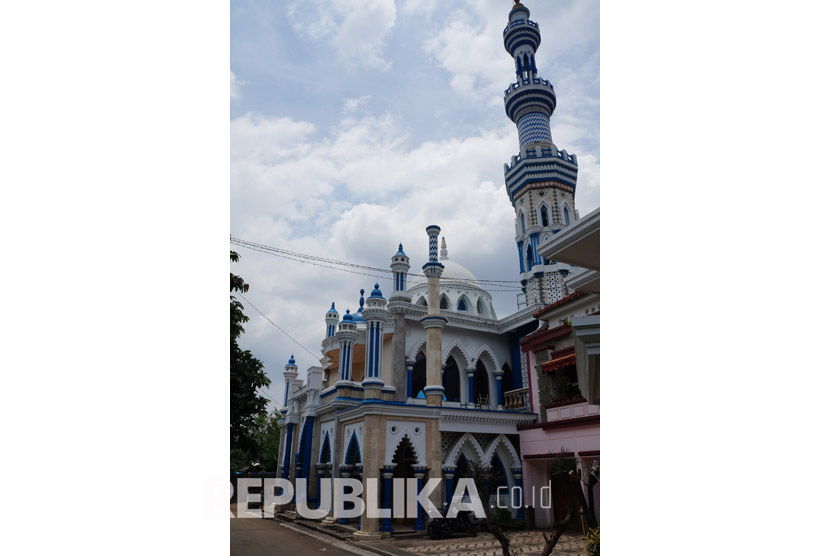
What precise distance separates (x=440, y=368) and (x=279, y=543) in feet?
16.5

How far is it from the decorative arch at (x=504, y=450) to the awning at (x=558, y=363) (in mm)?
2050

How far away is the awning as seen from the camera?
1140 cm

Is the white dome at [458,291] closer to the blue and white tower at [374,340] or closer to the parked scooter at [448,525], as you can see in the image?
the blue and white tower at [374,340]

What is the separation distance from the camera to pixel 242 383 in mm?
7391

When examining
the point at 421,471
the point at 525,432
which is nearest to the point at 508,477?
the point at 525,432

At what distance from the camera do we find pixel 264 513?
16.0 metres

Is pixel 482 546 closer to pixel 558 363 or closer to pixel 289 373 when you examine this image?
pixel 558 363

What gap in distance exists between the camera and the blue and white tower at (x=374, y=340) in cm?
1232

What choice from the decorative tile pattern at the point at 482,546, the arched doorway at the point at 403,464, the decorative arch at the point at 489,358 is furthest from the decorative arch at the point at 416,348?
the decorative tile pattern at the point at 482,546

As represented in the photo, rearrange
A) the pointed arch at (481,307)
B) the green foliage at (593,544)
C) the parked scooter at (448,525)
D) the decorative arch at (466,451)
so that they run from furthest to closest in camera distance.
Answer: the pointed arch at (481,307) → the decorative arch at (466,451) → the parked scooter at (448,525) → the green foliage at (593,544)

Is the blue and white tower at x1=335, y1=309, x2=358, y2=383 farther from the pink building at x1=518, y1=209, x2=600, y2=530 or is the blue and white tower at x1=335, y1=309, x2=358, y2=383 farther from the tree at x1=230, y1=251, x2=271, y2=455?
the tree at x1=230, y1=251, x2=271, y2=455

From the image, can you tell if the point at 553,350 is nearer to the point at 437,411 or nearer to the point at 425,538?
the point at 437,411

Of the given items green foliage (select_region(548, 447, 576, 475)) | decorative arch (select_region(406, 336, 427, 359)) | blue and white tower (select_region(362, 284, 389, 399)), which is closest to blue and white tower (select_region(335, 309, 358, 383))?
blue and white tower (select_region(362, 284, 389, 399))

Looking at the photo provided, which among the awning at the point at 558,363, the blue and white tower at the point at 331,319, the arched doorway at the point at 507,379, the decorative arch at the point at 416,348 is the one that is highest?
the blue and white tower at the point at 331,319
